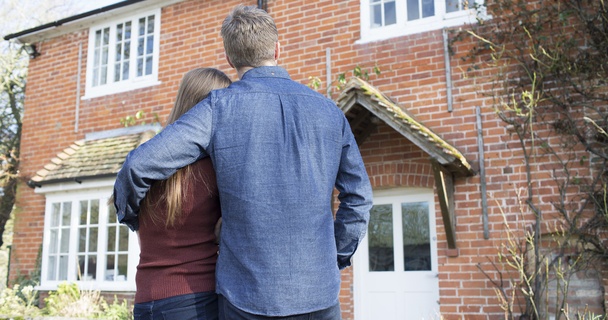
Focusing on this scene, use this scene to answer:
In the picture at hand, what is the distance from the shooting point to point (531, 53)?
6520 millimetres

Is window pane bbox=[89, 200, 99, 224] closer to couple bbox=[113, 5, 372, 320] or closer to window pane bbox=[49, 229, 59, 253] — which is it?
window pane bbox=[49, 229, 59, 253]

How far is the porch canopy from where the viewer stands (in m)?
5.84

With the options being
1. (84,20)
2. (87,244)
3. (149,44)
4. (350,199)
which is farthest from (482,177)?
(84,20)

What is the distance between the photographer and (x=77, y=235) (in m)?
9.20

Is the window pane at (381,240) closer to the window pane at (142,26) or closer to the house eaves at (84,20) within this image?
the house eaves at (84,20)

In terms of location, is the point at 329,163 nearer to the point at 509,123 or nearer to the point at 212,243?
the point at 212,243

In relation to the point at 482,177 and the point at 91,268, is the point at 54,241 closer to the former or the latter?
the point at 91,268

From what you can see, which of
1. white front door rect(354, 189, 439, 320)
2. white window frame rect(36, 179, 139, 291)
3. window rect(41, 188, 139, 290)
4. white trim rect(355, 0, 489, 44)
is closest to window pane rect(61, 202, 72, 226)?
window rect(41, 188, 139, 290)

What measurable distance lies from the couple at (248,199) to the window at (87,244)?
715 cm

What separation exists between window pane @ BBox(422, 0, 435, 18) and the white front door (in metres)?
2.25

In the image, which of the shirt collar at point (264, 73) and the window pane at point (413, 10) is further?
the window pane at point (413, 10)

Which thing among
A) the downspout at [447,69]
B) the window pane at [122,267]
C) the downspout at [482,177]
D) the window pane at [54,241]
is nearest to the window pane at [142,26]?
the window pane at [54,241]

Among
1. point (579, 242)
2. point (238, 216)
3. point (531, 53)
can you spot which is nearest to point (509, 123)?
point (531, 53)

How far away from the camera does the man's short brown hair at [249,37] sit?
73.8 inches
